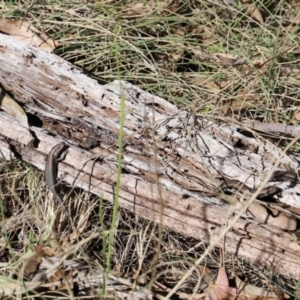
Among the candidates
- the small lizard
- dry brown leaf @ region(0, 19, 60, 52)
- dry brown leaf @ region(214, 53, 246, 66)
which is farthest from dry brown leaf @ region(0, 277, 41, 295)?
dry brown leaf @ region(214, 53, 246, 66)

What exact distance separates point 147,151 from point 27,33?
0.82 metres

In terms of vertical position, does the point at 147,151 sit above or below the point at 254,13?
below

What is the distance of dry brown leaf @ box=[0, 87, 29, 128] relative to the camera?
1.97 m

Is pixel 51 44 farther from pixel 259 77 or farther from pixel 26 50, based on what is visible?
pixel 259 77

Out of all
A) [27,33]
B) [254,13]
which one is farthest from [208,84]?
[27,33]

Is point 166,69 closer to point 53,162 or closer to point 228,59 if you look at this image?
point 228,59

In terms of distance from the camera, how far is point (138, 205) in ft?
6.23

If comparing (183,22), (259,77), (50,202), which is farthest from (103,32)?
(50,202)

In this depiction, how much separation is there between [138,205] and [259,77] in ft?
2.69

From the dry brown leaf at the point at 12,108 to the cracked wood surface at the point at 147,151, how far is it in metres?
0.03

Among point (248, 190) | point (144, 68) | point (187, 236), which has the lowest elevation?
point (187, 236)

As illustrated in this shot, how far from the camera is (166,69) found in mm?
2455

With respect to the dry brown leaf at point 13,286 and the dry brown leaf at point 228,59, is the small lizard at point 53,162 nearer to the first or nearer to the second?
the dry brown leaf at point 13,286

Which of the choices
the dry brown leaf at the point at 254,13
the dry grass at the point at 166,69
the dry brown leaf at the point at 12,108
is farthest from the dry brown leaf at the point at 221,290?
the dry brown leaf at the point at 254,13
